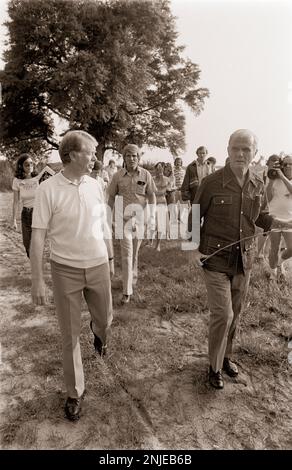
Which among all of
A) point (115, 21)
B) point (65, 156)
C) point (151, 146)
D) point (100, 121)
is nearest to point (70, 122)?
point (100, 121)

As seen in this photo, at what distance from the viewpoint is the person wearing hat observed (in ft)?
16.9

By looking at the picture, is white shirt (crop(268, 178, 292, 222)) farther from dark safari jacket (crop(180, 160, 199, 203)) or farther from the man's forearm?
the man's forearm

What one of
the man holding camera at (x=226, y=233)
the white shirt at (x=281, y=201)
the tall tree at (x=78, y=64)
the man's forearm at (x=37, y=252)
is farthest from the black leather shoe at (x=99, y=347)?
the tall tree at (x=78, y=64)

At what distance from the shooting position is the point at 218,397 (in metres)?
3.19

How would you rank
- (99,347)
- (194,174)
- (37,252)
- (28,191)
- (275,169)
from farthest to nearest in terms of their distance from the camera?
1. (194,174)
2. (28,191)
3. (275,169)
4. (99,347)
5. (37,252)

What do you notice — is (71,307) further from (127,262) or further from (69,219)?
(127,262)

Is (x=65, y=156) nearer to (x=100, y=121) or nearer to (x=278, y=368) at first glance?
(x=278, y=368)

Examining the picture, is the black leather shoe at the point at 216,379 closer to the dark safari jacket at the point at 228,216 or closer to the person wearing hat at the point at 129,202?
the dark safari jacket at the point at 228,216

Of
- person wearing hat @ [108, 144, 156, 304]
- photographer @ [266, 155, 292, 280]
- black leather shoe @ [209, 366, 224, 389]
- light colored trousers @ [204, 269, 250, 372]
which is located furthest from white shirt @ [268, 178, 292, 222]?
black leather shoe @ [209, 366, 224, 389]

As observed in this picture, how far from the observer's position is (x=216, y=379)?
10.8ft

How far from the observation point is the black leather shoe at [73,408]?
2.89 meters

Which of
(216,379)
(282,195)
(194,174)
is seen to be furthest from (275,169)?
(216,379)

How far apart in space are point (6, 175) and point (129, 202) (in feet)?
71.3

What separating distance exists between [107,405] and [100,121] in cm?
2298
